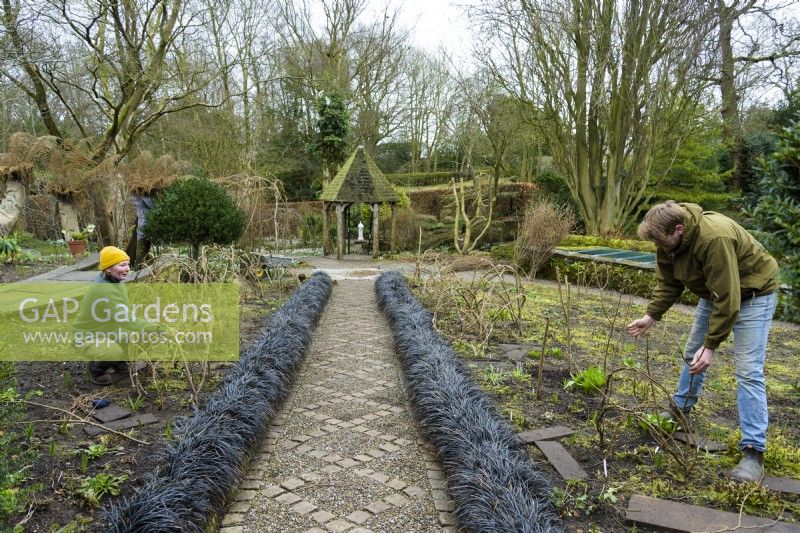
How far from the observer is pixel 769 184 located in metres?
3.76

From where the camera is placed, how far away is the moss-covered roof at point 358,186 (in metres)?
15.6

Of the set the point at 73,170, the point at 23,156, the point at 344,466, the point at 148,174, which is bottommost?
the point at 344,466

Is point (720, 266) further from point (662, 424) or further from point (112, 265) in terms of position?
point (112, 265)

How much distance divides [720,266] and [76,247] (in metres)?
11.5

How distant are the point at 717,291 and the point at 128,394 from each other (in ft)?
14.3

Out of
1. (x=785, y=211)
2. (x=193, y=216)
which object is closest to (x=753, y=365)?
(x=785, y=211)

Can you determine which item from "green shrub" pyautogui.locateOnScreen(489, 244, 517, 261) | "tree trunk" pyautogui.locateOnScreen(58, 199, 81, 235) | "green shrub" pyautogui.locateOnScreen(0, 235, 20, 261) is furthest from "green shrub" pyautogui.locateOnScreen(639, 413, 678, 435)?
"tree trunk" pyautogui.locateOnScreen(58, 199, 81, 235)

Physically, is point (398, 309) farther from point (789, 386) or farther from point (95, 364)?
point (789, 386)

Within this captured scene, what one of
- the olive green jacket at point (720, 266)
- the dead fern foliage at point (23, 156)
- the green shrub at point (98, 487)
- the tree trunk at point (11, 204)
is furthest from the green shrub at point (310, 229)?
the olive green jacket at point (720, 266)

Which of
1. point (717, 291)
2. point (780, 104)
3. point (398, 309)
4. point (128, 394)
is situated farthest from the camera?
point (780, 104)

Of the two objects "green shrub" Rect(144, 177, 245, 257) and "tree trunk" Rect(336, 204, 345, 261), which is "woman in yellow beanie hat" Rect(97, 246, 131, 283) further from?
"tree trunk" Rect(336, 204, 345, 261)

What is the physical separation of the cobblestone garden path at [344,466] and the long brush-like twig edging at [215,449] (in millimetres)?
166

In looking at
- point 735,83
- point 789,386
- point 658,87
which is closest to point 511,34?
point 658,87

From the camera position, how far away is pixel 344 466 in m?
3.44
